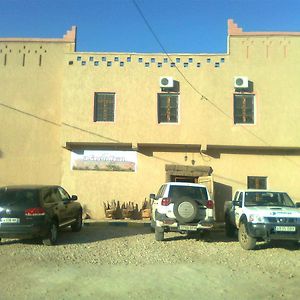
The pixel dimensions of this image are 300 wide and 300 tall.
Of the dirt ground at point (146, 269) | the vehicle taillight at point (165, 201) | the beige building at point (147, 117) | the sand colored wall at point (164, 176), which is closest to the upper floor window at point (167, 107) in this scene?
the beige building at point (147, 117)

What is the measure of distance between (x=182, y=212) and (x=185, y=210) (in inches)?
3.9

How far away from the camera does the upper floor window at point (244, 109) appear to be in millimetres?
20141

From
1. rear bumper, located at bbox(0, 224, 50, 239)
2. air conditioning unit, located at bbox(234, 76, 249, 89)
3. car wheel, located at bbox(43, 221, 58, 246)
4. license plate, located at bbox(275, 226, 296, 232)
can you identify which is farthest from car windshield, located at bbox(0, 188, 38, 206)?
air conditioning unit, located at bbox(234, 76, 249, 89)

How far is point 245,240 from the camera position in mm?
11875

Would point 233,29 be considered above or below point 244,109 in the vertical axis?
above

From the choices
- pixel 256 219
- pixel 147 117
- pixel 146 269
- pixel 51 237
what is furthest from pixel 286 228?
pixel 147 117

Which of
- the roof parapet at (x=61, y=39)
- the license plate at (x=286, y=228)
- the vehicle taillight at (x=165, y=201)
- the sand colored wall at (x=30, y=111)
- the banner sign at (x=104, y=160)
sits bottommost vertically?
the license plate at (x=286, y=228)

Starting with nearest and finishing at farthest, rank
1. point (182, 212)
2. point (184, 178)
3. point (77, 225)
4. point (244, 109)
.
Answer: point (182, 212)
point (77, 225)
point (244, 109)
point (184, 178)

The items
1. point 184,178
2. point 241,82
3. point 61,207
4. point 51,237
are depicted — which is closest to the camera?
point 51,237

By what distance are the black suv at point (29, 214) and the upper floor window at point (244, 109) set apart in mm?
10289

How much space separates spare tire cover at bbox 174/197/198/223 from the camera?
41.1ft

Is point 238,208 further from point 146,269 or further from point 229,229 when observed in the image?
point 146,269

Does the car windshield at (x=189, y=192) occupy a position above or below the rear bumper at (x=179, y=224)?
above

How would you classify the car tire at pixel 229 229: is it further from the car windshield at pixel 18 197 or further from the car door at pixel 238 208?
the car windshield at pixel 18 197
